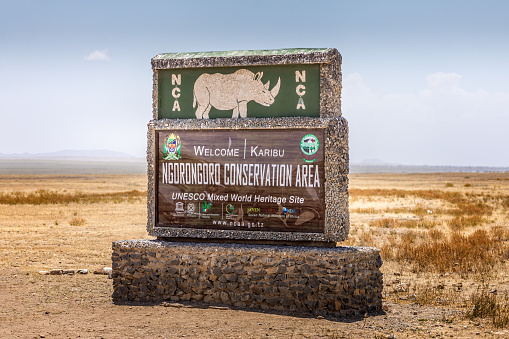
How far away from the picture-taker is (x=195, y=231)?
931cm

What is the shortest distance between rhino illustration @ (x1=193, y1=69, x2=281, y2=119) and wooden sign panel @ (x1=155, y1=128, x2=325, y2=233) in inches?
17.4

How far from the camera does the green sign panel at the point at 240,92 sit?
892 centimetres

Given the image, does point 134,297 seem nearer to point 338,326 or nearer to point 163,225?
point 163,225

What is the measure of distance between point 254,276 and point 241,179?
5.46 feet

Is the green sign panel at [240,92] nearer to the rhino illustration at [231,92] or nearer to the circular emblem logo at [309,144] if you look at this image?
the rhino illustration at [231,92]

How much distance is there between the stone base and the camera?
27.7 ft

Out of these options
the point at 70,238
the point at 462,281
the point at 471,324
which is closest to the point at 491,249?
Answer: the point at 462,281

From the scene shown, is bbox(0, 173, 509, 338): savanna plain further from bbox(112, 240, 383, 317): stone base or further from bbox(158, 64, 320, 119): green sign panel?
bbox(158, 64, 320, 119): green sign panel

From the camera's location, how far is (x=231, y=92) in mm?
9312

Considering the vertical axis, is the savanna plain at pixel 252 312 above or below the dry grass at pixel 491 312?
below

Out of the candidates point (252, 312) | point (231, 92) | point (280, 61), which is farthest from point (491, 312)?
point (231, 92)

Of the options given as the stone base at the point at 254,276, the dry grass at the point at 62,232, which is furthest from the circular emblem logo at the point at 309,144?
the dry grass at the point at 62,232

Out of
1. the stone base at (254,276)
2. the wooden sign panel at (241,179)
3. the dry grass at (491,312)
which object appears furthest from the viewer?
the wooden sign panel at (241,179)

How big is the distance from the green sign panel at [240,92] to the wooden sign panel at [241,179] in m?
0.37
